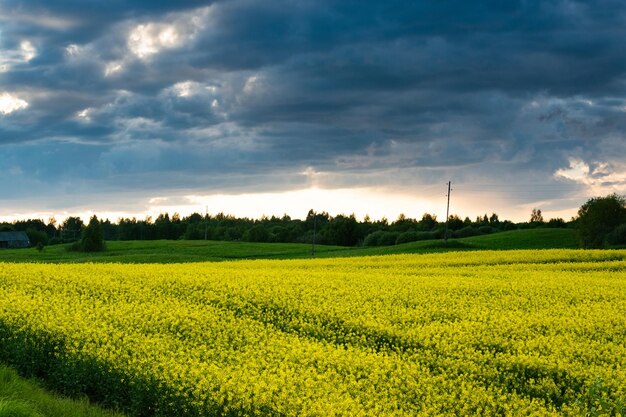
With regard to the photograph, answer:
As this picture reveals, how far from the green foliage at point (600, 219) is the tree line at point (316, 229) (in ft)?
71.3

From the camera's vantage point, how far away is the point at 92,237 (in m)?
93.2

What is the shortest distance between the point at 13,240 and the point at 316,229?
64505mm

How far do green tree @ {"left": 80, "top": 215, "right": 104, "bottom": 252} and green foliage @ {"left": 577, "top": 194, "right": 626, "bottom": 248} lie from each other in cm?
6322

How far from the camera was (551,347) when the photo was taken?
1797cm

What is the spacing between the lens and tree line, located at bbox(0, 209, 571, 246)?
10338 centimetres

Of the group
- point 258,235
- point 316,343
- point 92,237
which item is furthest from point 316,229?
point 316,343

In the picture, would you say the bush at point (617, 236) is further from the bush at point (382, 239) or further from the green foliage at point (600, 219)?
the bush at point (382, 239)

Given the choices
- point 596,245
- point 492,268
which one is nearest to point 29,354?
point 492,268

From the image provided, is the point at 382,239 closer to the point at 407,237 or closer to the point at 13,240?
the point at 407,237

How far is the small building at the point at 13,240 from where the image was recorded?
13950cm

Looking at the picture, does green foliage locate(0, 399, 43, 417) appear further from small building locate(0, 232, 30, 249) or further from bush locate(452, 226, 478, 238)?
small building locate(0, 232, 30, 249)

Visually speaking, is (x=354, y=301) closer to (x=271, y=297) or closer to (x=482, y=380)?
(x=271, y=297)

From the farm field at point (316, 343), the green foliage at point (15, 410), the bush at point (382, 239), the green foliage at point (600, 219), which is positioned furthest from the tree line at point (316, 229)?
the green foliage at point (15, 410)

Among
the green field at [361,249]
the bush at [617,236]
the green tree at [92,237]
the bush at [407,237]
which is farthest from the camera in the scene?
the bush at [407,237]
